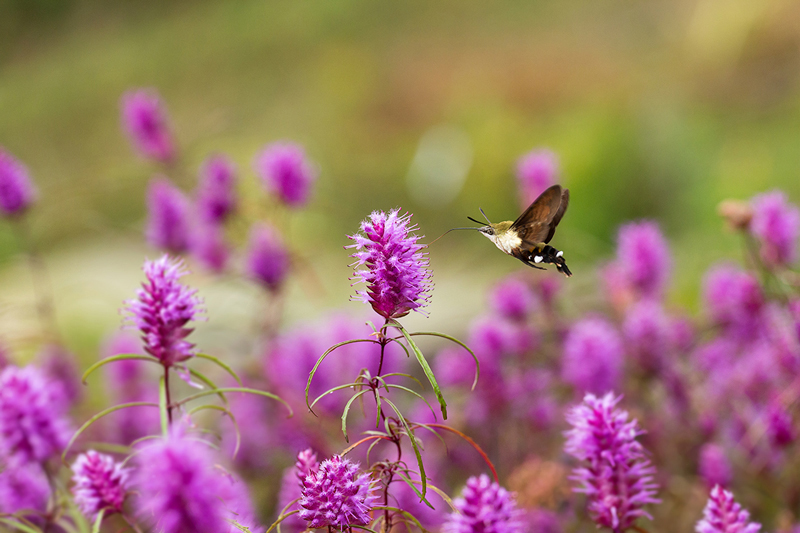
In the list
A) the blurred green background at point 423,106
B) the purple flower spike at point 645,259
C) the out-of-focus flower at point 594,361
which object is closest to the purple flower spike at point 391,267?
the out-of-focus flower at point 594,361

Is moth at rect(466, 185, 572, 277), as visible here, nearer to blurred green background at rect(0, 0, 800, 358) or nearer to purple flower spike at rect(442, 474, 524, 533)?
purple flower spike at rect(442, 474, 524, 533)

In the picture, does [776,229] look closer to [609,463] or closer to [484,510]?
[609,463]

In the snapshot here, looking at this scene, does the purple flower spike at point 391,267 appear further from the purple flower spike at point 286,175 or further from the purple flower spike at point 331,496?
the purple flower spike at point 286,175

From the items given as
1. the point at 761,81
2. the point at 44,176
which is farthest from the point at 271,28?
the point at 761,81

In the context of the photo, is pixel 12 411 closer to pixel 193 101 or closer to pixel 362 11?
pixel 193 101

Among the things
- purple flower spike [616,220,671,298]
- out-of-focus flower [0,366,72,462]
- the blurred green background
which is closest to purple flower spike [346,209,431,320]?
out-of-focus flower [0,366,72,462]
